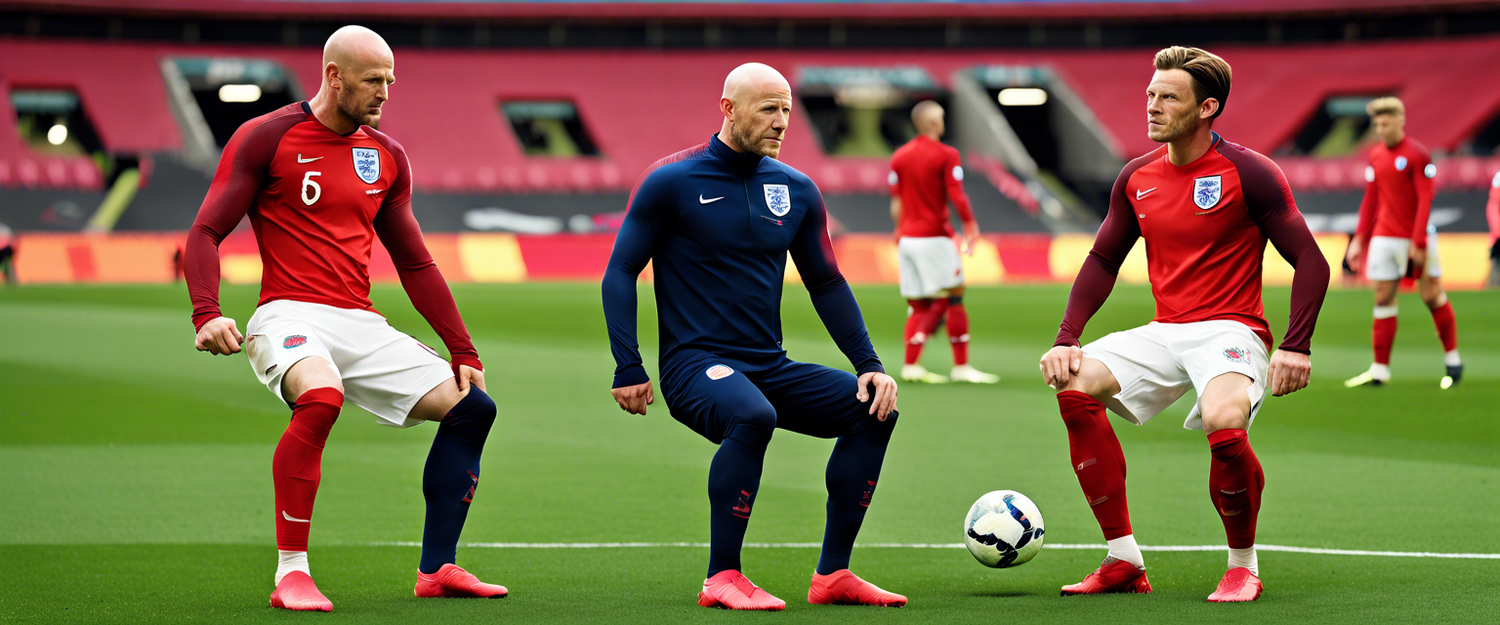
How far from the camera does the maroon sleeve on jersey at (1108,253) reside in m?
5.41

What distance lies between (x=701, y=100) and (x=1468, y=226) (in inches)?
829

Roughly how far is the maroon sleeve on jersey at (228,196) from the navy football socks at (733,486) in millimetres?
1742

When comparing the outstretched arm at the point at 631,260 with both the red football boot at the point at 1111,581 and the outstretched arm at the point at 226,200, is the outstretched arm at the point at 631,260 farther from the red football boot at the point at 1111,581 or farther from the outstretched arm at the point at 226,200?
the red football boot at the point at 1111,581

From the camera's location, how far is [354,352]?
16.4 feet

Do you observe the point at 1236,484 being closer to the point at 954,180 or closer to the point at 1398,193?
the point at 954,180

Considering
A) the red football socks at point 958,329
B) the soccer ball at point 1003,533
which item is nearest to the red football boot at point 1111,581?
the soccer ball at point 1003,533

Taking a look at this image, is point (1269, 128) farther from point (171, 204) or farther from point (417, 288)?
point (417, 288)

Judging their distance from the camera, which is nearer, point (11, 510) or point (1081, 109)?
point (11, 510)

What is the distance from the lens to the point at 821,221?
5.23 metres

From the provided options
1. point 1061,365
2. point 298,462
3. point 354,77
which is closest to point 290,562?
point 298,462

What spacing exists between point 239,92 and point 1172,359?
4258cm

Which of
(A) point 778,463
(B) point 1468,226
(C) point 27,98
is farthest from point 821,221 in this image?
(C) point 27,98

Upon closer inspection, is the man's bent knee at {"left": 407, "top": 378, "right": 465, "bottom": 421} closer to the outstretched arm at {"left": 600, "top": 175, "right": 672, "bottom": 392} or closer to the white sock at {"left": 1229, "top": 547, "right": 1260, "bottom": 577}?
the outstretched arm at {"left": 600, "top": 175, "right": 672, "bottom": 392}

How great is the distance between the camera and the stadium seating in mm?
40094
